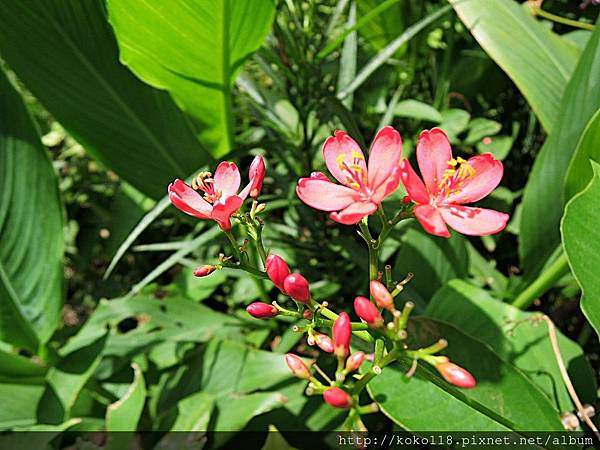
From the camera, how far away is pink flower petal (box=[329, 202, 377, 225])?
0.60 meters

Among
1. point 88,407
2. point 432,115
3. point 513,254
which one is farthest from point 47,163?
point 513,254

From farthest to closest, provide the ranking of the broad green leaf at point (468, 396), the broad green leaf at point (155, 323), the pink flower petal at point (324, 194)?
the broad green leaf at point (155, 323), the broad green leaf at point (468, 396), the pink flower petal at point (324, 194)

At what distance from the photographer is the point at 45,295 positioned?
1395 millimetres

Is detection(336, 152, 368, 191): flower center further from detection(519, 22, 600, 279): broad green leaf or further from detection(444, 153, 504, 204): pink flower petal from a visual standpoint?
detection(519, 22, 600, 279): broad green leaf

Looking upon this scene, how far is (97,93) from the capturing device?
1.31 m

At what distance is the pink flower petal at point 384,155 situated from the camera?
0.65m

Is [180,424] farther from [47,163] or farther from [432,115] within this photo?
[432,115]

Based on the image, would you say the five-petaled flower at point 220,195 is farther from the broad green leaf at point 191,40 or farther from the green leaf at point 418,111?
the green leaf at point 418,111

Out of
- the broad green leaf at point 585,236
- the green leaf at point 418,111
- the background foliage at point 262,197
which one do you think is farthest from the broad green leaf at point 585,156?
the green leaf at point 418,111

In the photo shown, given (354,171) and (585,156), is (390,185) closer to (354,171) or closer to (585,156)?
(354,171)

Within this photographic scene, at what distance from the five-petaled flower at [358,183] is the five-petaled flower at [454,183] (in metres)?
0.04

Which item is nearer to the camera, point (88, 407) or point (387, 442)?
point (387, 442)

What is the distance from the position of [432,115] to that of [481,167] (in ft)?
1.95

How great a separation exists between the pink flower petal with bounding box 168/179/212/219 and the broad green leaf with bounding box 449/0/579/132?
718 mm
